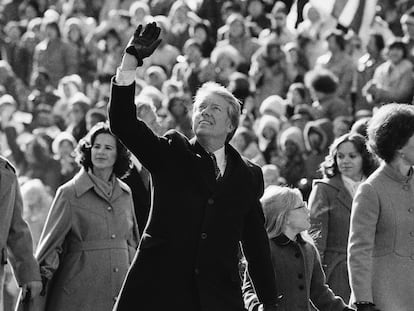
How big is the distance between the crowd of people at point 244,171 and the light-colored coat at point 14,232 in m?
0.04

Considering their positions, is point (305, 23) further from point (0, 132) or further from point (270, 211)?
point (270, 211)

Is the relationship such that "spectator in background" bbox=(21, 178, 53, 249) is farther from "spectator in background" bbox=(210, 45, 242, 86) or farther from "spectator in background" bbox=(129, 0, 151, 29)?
"spectator in background" bbox=(129, 0, 151, 29)

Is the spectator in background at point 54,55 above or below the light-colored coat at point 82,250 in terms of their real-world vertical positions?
above

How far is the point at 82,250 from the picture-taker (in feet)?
32.2

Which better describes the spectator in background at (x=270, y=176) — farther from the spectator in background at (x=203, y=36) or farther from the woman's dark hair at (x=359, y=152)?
the spectator in background at (x=203, y=36)

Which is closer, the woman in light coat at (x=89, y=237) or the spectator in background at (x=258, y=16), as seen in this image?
the woman in light coat at (x=89, y=237)

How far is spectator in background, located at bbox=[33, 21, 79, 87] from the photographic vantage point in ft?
74.7

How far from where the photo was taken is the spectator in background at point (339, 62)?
17.3 m

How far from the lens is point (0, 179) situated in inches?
341

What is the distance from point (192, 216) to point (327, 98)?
8930mm

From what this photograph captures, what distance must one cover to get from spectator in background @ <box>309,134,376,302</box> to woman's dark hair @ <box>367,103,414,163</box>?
2.33 m

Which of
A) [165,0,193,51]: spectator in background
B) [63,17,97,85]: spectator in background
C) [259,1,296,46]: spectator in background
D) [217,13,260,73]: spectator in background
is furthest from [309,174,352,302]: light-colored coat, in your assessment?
[63,17,97,85]: spectator in background

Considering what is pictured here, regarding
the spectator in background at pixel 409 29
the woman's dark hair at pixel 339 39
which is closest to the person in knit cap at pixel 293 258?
the spectator in background at pixel 409 29

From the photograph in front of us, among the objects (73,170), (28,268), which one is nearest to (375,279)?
(28,268)
